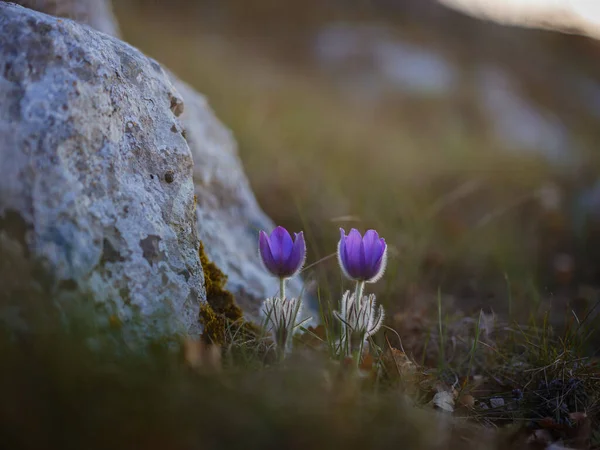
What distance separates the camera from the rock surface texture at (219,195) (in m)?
2.34

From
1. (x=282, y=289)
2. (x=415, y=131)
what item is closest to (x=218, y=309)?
(x=282, y=289)

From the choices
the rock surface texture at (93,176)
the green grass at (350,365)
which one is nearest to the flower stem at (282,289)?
the green grass at (350,365)

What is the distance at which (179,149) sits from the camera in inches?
72.9

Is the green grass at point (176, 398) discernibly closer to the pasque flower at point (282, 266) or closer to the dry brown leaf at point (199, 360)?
the dry brown leaf at point (199, 360)

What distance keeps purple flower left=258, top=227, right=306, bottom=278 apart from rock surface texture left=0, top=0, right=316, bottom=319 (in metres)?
0.55

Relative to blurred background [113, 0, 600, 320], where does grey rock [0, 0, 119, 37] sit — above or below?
above

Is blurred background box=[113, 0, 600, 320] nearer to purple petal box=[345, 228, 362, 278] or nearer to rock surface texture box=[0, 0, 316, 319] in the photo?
rock surface texture box=[0, 0, 316, 319]

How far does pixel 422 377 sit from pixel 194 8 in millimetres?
10814

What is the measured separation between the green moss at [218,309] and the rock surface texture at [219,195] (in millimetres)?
211

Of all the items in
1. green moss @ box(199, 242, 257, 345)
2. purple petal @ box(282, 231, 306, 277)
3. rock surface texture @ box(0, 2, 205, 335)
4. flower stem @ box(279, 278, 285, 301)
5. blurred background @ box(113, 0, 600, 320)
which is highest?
rock surface texture @ box(0, 2, 205, 335)

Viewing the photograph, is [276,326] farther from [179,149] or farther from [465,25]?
[465,25]

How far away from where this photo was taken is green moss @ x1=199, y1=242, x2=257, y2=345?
1779 millimetres

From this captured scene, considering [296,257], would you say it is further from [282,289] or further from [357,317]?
[357,317]

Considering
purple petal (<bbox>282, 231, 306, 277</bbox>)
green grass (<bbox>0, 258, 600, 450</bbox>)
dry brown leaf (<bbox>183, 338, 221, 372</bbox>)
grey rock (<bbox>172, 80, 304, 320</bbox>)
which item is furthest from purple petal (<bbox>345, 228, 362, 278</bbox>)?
grey rock (<bbox>172, 80, 304, 320</bbox>)
